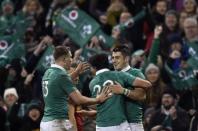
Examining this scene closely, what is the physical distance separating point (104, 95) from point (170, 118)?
3576 millimetres

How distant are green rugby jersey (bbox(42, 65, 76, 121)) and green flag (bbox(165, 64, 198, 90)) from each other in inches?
173

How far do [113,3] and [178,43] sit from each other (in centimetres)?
217

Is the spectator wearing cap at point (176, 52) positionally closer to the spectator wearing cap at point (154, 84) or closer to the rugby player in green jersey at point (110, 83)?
the spectator wearing cap at point (154, 84)

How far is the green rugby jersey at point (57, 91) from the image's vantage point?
10.9 meters

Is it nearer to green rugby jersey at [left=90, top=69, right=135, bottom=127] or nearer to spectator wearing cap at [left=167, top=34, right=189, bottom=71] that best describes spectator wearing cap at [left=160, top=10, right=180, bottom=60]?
spectator wearing cap at [left=167, top=34, right=189, bottom=71]

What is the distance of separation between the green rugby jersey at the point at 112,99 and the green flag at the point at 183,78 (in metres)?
4.21

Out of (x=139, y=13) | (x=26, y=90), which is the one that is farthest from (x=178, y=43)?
(x=26, y=90)

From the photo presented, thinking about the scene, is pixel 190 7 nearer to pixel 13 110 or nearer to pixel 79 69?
pixel 13 110

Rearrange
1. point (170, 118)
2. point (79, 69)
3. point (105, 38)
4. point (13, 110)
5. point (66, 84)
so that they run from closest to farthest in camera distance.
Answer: point (66, 84) < point (79, 69) < point (170, 118) < point (13, 110) < point (105, 38)

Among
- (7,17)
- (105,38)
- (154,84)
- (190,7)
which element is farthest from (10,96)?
(190,7)

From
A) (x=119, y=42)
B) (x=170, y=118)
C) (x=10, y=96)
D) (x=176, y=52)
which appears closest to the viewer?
(x=170, y=118)

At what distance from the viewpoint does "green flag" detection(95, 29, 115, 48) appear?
16.3m

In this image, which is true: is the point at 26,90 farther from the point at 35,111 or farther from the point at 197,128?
the point at 197,128

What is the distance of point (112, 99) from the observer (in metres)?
10.8
